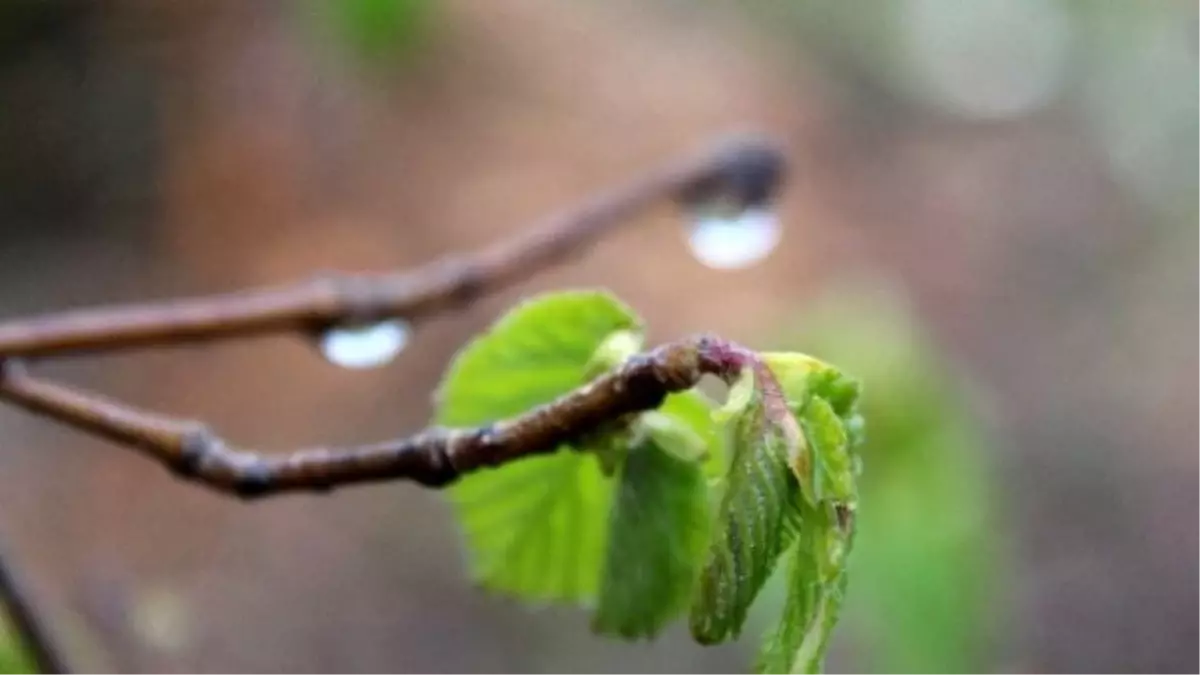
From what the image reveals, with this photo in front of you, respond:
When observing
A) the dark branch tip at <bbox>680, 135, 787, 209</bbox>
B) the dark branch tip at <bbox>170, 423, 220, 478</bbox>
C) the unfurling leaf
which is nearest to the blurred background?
the dark branch tip at <bbox>680, 135, 787, 209</bbox>

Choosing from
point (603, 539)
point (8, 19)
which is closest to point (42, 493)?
point (8, 19)

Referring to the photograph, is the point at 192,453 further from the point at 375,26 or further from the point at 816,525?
the point at 375,26

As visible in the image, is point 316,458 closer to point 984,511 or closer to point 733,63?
point 984,511

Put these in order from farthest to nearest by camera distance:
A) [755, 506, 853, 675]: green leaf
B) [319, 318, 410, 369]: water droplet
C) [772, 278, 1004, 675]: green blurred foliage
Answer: [772, 278, 1004, 675]: green blurred foliage
[319, 318, 410, 369]: water droplet
[755, 506, 853, 675]: green leaf

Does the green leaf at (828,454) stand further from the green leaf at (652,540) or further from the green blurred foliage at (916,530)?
the green blurred foliage at (916,530)

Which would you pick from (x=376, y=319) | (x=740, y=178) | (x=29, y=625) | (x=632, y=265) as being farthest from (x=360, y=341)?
(x=632, y=265)

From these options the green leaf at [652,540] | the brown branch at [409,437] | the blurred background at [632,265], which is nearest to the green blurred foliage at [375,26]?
the blurred background at [632,265]

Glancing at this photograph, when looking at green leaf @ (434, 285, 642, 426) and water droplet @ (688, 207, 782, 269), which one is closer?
green leaf @ (434, 285, 642, 426)

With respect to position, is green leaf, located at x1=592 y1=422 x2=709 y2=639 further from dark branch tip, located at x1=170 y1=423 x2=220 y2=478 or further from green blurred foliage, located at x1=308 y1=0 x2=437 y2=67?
green blurred foliage, located at x1=308 y1=0 x2=437 y2=67
